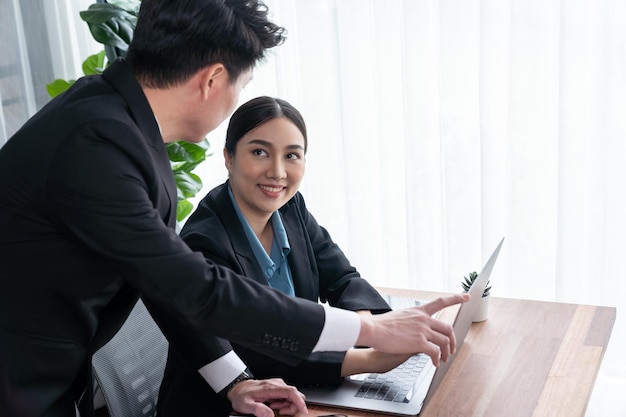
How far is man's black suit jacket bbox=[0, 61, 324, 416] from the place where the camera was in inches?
47.0

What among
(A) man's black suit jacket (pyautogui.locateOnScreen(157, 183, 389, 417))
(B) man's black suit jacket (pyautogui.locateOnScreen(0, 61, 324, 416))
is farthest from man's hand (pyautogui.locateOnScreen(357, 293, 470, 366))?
(A) man's black suit jacket (pyautogui.locateOnScreen(157, 183, 389, 417))

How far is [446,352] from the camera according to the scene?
1.40m

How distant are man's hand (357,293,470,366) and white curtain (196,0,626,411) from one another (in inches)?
66.1

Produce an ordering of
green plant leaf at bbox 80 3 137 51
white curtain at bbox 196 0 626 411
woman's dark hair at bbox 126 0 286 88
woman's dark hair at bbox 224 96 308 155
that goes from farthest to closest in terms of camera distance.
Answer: green plant leaf at bbox 80 3 137 51 < white curtain at bbox 196 0 626 411 < woman's dark hair at bbox 224 96 308 155 < woman's dark hair at bbox 126 0 286 88

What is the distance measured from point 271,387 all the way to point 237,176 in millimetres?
613

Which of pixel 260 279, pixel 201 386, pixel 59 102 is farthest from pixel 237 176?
pixel 59 102

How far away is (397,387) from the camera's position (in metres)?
1.56

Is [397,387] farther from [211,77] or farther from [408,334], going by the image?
[211,77]

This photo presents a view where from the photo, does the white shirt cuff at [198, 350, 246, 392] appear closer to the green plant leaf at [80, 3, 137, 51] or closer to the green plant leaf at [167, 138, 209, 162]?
the green plant leaf at [167, 138, 209, 162]

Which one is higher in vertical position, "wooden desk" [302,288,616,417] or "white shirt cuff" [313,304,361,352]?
"white shirt cuff" [313,304,361,352]

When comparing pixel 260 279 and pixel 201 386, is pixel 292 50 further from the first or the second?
pixel 201 386

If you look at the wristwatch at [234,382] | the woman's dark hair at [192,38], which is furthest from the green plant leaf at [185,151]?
the woman's dark hair at [192,38]

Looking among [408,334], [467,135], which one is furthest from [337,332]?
[467,135]

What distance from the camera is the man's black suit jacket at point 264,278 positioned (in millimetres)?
1606
